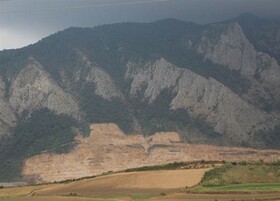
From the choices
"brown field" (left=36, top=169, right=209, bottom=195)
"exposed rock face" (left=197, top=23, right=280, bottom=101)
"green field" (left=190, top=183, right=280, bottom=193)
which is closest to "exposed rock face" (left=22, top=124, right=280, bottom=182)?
"exposed rock face" (left=197, top=23, right=280, bottom=101)

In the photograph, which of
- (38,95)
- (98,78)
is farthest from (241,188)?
(98,78)

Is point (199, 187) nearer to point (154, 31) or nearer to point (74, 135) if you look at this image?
point (74, 135)

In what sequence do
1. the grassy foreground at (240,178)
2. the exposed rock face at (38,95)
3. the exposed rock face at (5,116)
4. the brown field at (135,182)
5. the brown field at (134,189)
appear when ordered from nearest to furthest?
the brown field at (134,189) → the grassy foreground at (240,178) → the brown field at (135,182) → the exposed rock face at (5,116) → the exposed rock face at (38,95)

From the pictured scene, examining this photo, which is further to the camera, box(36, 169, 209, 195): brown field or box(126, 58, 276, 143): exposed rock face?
box(126, 58, 276, 143): exposed rock face

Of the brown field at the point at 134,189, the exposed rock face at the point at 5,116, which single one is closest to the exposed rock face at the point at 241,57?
the exposed rock face at the point at 5,116

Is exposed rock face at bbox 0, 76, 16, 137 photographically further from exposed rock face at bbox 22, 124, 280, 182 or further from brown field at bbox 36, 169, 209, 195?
brown field at bbox 36, 169, 209, 195

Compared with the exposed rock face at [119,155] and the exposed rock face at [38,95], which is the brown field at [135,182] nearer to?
the exposed rock face at [119,155]
